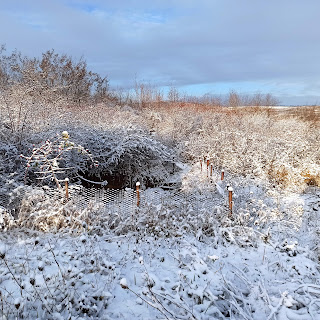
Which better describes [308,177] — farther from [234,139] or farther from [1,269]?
[1,269]

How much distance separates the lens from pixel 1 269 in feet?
10.5

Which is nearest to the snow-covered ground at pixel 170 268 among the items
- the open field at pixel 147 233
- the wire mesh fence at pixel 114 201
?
the open field at pixel 147 233

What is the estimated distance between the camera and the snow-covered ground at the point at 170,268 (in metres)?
2.79

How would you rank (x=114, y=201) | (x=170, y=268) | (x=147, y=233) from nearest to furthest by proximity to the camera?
(x=170, y=268), (x=147, y=233), (x=114, y=201)

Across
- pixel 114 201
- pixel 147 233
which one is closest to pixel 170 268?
pixel 147 233

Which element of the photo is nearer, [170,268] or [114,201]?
[170,268]

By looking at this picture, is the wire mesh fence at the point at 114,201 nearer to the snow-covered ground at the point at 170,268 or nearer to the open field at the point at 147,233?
the open field at the point at 147,233

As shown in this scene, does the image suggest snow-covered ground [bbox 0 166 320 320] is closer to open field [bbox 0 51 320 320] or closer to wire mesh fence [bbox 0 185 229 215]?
open field [bbox 0 51 320 320]

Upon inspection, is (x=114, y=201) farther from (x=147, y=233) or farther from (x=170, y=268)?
(x=170, y=268)

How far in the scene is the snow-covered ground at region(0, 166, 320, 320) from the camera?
9.16 feet

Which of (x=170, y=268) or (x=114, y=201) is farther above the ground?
(x=114, y=201)

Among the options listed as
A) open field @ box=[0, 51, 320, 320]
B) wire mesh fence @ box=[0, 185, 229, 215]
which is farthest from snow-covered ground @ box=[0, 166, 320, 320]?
wire mesh fence @ box=[0, 185, 229, 215]

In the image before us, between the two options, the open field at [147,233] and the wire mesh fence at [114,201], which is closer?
the open field at [147,233]

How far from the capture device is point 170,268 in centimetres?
366
